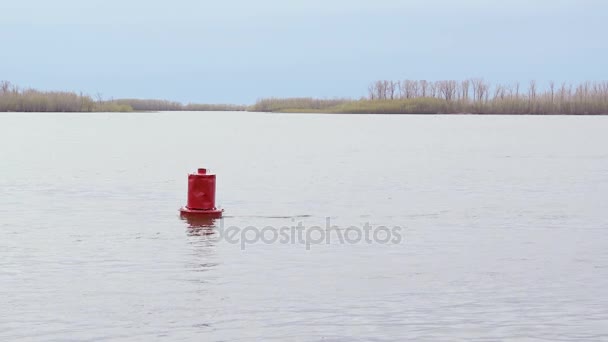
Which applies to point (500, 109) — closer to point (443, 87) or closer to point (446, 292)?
point (443, 87)

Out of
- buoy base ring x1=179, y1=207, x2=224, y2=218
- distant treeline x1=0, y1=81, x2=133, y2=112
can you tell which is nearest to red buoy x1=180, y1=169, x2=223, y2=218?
buoy base ring x1=179, y1=207, x2=224, y2=218

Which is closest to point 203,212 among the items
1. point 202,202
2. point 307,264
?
point 202,202

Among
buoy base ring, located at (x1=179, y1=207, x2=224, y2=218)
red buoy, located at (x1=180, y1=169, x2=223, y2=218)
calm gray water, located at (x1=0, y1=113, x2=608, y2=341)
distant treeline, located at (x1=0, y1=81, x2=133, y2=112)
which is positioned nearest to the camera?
calm gray water, located at (x1=0, y1=113, x2=608, y2=341)

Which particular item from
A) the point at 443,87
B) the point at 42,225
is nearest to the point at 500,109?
the point at 443,87

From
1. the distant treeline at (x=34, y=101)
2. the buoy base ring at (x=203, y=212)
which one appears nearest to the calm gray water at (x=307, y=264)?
the buoy base ring at (x=203, y=212)

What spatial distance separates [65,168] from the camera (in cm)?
2752

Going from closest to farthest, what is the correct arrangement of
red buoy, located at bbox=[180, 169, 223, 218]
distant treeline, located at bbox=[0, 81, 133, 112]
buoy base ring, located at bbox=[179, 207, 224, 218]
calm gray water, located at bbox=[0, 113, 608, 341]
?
calm gray water, located at bbox=[0, 113, 608, 341], red buoy, located at bbox=[180, 169, 223, 218], buoy base ring, located at bbox=[179, 207, 224, 218], distant treeline, located at bbox=[0, 81, 133, 112]

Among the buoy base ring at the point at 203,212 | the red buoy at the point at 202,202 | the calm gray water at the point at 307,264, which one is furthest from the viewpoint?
the buoy base ring at the point at 203,212

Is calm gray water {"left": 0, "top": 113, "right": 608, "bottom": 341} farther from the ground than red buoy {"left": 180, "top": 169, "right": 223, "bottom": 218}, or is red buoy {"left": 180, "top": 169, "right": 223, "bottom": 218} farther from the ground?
red buoy {"left": 180, "top": 169, "right": 223, "bottom": 218}

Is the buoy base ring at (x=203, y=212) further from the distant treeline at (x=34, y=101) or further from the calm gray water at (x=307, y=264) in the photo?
the distant treeline at (x=34, y=101)

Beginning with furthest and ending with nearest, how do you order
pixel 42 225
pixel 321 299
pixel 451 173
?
pixel 451 173 → pixel 42 225 → pixel 321 299

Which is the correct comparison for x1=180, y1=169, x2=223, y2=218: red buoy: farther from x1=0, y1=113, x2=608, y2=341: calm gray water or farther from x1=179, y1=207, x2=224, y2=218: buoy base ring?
x1=0, y1=113, x2=608, y2=341: calm gray water

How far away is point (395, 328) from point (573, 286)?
2.53 m

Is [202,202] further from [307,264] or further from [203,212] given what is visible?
[307,264]
